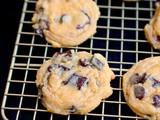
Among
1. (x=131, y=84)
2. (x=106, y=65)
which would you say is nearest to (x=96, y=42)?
(x=106, y=65)

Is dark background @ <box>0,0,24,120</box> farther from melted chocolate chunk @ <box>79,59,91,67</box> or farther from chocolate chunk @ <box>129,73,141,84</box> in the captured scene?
chocolate chunk @ <box>129,73,141,84</box>

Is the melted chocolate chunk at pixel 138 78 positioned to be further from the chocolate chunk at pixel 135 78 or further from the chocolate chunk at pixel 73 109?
the chocolate chunk at pixel 73 109

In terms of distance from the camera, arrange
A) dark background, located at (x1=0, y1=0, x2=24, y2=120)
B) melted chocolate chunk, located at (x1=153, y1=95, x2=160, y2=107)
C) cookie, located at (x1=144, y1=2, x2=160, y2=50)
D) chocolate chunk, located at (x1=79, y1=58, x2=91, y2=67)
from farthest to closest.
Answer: dark background, located at (x1=0, y1=0, x2=24, y2=120), cookie, located at (x1=144, y1=2, x2=160, y2=50), chocolate chunk, located at (x1=79, y1=58, x2=91, y2=67), melted chocolate chunk, located at (x1=153, y1=95, x2=160, y2=107)

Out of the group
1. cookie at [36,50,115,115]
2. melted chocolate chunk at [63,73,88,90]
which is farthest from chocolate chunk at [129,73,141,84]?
melted chocolate chunk at [63,73,88,90]

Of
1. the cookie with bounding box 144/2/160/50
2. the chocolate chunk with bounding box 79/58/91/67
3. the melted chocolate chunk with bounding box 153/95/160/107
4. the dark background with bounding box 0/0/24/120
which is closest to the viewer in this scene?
the melted chocolate chunk with bounding box 153/95/160/107

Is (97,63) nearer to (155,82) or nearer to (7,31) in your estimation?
(155,82)

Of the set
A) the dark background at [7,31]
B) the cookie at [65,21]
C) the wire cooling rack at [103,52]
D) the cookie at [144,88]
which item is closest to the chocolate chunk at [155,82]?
the cookie at [144,88]
